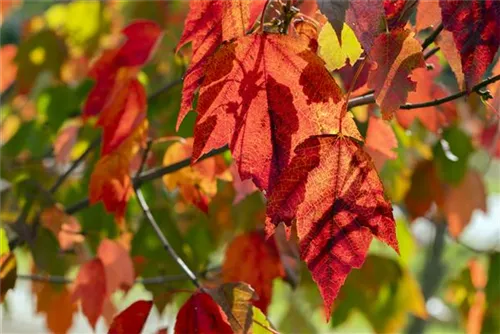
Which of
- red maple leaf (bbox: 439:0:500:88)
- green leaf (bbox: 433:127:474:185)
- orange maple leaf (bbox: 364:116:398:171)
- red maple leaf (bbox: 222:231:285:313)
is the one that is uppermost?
red maple leaf (bbox: 439:0:500:88)

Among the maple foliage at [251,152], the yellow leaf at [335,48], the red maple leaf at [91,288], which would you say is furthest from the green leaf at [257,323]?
the red maple leaf at [91,288]

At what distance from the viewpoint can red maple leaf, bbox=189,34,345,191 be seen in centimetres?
65

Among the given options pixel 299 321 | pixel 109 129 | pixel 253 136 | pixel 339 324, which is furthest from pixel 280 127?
pixel 299 321

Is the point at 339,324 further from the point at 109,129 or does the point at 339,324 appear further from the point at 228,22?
the point at 228,22

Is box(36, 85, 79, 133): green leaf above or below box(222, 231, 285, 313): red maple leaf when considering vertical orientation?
below

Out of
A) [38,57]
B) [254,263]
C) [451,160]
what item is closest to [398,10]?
[254,263]

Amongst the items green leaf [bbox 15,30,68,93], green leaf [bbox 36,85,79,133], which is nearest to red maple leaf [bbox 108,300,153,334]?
green leaf [bbox 36,85,79,133]

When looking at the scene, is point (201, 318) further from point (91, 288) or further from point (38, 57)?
point (38, 57)

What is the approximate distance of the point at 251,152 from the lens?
25.8 inches

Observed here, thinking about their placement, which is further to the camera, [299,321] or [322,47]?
[299,321]

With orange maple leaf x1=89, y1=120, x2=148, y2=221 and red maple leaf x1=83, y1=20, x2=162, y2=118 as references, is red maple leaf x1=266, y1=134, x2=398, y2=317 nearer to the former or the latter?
orange maple leaf x1=89, y1=120, x2=148, y2=221

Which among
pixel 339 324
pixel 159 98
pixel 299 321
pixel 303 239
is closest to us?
pixel 303 239

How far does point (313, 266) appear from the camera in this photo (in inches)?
25.3

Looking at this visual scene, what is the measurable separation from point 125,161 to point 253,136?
16.0 inches
